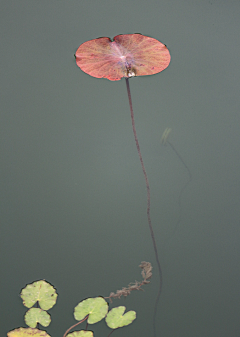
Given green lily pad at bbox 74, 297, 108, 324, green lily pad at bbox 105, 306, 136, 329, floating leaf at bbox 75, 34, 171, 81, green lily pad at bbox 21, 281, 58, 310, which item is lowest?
green lily pad at bbox 105, 306, 136, 329

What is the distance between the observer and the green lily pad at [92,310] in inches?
26.3

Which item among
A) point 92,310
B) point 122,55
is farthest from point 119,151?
point 92,310

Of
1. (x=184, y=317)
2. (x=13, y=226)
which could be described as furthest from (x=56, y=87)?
(x=184, y=317)

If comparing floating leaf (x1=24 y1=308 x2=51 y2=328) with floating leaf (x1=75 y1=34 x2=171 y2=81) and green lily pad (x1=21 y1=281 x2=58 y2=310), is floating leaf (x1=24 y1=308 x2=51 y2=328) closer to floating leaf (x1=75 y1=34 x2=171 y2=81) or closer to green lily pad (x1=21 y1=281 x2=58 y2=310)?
green lily pad (x1=21 y1=281 x2=58 y2=310)

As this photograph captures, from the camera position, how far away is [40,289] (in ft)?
2.30

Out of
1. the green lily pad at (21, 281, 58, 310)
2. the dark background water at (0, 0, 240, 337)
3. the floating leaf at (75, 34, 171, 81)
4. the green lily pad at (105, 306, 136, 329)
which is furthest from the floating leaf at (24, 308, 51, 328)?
the floating leaf at (75, 34, 171, 81)

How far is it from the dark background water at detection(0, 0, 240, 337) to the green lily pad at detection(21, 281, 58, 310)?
39 cm

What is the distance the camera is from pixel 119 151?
1150mm

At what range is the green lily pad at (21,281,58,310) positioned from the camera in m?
0.68

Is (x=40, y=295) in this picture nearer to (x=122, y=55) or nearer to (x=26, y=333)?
(x=26, y=333)

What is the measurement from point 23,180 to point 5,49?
69 cm

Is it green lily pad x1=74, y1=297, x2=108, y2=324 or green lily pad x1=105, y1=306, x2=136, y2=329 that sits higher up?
green lily pad x1=74, y1=297, x2=108, y2=324

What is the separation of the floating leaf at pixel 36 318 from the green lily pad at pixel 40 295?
17 mm

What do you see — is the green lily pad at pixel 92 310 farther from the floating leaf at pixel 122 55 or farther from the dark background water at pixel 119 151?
the floating leaf at pixel 122 55
